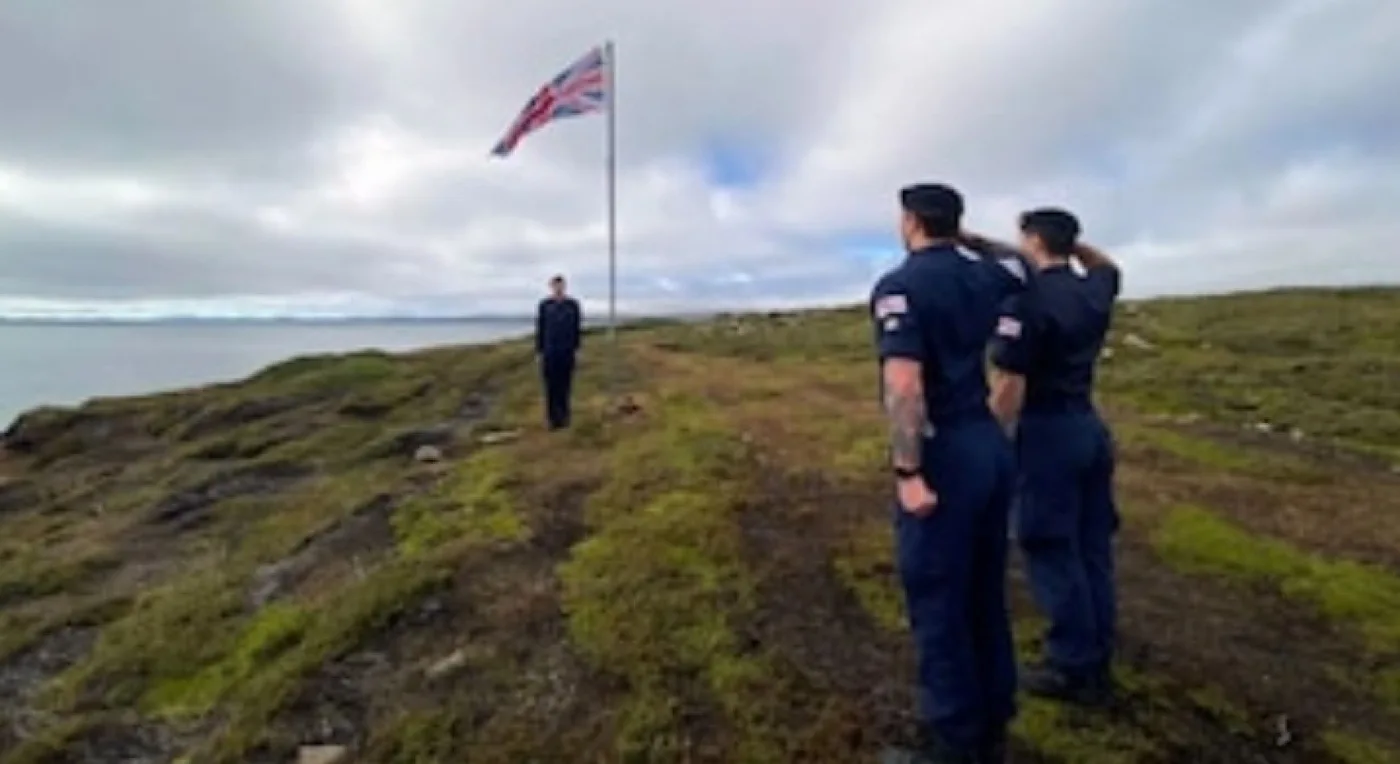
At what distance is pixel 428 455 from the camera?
65.0 ft

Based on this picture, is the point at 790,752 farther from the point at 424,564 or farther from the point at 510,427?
the point at 510,427

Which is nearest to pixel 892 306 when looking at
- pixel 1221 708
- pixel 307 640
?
pixel 1221 708

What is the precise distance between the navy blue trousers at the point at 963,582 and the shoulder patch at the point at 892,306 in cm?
67

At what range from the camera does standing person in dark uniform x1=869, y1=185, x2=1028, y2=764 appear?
578 centimetres

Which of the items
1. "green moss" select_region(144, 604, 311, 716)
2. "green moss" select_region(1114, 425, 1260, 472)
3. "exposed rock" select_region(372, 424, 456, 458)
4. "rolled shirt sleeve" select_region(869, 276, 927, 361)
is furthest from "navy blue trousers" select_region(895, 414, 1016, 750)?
"exposed rock" select_region(372, 424, 456, 458)

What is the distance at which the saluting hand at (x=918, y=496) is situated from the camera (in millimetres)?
5715

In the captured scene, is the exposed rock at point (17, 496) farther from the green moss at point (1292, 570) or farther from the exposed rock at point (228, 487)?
the green moss at point (1292, 570)

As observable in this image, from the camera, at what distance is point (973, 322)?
19.7 feet

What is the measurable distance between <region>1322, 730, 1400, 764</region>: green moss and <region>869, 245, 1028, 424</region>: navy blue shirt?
3240 millimetres

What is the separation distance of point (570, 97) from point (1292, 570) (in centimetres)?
1477

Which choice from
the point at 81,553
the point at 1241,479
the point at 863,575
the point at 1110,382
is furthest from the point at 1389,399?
the point at 81,553

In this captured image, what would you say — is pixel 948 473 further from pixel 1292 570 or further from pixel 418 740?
pixel 1292 570

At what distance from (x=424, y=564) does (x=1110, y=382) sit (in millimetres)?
22274

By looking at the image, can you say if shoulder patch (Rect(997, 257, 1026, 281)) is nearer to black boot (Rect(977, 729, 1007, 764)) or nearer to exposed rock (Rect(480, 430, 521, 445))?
black boot (Rect(977, 729, 1007, 764))
